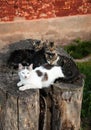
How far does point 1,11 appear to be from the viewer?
33.5 ft

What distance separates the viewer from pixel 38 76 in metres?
6.82

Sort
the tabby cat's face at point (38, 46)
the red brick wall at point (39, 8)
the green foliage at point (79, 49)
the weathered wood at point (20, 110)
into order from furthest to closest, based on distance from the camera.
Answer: the green foliage at point (79, 49) → the red brick wall at point (39, 8) → the tabby cat's face at point (38, 46) → the weathered wood at point (20, 110)

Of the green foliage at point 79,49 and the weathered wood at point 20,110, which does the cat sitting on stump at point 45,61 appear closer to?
the weathered wood at point 20,110

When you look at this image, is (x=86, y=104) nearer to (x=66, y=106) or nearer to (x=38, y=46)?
(x=38, y=46)

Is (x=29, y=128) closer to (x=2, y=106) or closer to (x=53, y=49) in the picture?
(x=2, y=106)

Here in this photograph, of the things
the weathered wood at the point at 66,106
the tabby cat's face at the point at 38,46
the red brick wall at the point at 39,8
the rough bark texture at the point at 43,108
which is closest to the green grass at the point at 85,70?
the red brick wall at the point at 39,8

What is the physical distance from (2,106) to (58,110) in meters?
0.76

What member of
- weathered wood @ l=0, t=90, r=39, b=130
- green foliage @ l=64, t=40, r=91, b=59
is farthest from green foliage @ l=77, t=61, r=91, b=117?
weathered wood @ l=0, t=90, r=39, b=130

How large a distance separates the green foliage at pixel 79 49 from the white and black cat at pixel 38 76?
340cm

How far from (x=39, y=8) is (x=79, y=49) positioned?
1186mm

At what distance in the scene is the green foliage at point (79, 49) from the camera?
10.5 metres

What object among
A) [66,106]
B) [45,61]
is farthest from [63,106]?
[45,61]

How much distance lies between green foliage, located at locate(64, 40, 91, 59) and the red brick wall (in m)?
0.65

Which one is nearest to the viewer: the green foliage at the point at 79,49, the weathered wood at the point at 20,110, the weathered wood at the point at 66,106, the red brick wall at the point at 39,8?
the weathered wood at the point at 20,110
